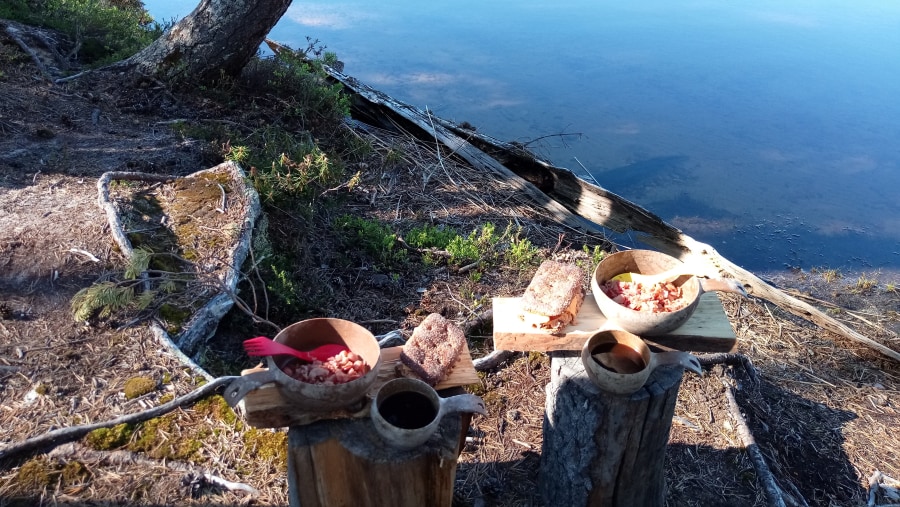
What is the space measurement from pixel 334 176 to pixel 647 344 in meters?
3.23

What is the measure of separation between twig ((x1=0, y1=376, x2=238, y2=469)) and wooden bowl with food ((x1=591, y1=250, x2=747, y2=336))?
1.61 m

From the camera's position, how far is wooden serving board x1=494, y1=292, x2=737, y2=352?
255 cm

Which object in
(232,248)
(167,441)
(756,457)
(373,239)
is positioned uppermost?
(232,248)

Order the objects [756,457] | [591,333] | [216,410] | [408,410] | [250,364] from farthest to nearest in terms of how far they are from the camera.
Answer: [250,364] < [756,457] < [216,410] < [591,333] < [408,410]

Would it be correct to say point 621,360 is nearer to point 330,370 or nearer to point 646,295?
point 646,295

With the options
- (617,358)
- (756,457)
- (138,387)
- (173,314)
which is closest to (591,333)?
(617,358)

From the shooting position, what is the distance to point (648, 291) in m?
2.68

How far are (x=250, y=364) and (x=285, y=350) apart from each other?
1.48 metres

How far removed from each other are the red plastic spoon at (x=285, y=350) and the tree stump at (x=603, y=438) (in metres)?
0.99

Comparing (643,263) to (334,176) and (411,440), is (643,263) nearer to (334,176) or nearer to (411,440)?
(411,440)

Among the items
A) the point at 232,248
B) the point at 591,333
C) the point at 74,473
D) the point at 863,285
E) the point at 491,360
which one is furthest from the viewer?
the point at 863,285

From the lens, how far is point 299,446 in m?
2.09

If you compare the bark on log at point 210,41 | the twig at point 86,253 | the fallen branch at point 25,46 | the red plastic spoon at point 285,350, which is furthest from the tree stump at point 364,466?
the fallen branch at point 25,46

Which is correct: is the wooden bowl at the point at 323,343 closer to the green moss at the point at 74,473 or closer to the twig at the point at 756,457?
the green moss at the point at 74,473
